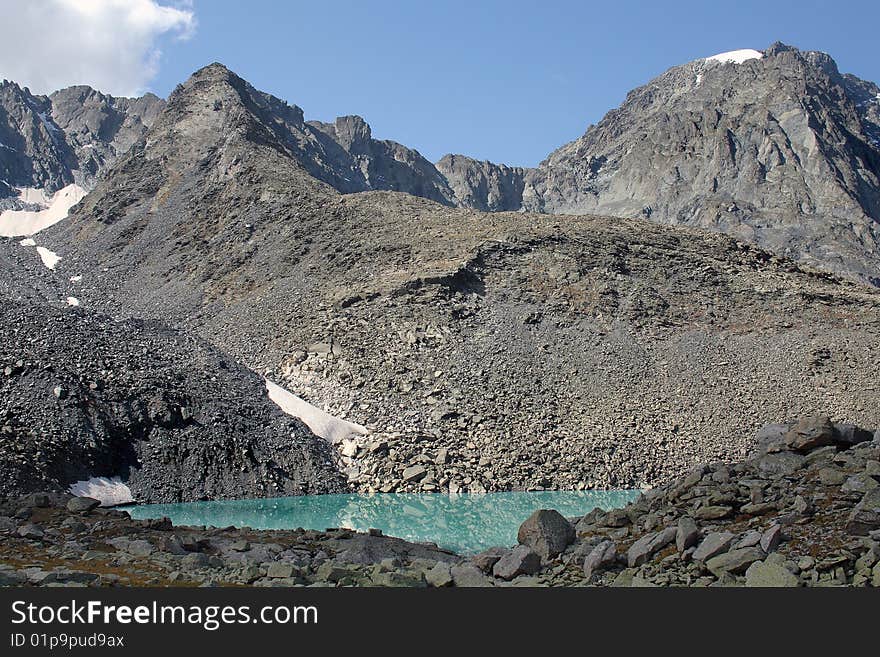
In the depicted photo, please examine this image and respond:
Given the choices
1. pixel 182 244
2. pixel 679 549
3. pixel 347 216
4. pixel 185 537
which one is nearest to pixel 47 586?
pixel 185 537

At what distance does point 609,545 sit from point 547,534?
164 cm

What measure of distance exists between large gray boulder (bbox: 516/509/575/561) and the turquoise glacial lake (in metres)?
5.96

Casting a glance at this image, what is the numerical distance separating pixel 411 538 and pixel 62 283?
2149 inches

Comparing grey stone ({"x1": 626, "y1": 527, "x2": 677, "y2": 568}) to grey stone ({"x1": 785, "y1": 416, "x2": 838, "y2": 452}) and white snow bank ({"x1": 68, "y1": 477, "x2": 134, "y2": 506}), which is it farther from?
white snow bank ({"x1": 68, "y1": 477, "x2": 134, "y2": 506})

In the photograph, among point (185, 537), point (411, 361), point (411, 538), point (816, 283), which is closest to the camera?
point (185, 537)

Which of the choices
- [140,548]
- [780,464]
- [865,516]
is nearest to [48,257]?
[140,548]

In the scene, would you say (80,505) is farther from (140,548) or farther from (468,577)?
(468,577)

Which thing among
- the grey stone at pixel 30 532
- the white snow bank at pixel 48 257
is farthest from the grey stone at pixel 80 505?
the white snow bank at pixel 48 257

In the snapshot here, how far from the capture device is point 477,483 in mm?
34562

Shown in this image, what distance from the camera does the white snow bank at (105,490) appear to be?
29.9 m

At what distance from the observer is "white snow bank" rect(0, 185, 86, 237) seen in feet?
432

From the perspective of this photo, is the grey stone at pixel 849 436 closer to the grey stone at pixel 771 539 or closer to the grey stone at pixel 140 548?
the grey stone at pixel 771 539

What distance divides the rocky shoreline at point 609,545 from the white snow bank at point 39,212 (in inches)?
4714

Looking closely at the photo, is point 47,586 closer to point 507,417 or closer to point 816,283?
point 507,417
